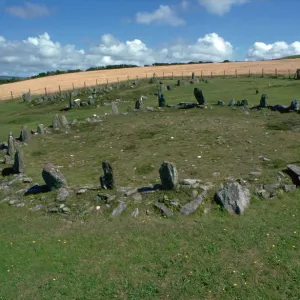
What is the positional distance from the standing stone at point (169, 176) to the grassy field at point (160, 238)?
1.11ft

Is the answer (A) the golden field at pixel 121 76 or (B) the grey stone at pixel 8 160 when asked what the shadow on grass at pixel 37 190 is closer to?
(B) the grey stone at pixel 8 160

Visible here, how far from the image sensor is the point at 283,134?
886 inches

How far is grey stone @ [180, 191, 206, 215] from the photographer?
13312 millimetres

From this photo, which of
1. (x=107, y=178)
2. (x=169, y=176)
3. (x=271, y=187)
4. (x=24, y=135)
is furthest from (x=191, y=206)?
(x=24, y=135)

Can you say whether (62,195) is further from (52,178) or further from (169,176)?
(169,176)

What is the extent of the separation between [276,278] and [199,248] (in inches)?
91.8

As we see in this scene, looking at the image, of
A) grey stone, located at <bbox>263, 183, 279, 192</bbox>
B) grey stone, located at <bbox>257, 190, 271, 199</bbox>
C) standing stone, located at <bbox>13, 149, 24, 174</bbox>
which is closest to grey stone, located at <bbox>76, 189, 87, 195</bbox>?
standing stone, located at <bbox>13, 149, 24, 174</bbox>

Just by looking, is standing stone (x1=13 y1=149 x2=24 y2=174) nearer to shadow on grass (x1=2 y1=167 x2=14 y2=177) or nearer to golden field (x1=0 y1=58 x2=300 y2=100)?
shadow on grass (x1=2 y1=167 x2=14 y2=177)

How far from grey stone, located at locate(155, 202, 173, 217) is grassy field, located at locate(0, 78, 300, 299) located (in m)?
0.25

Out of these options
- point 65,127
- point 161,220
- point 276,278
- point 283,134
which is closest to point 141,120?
point 65,127

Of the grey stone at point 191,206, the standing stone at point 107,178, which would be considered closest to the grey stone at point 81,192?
the standing stone at point 107,178

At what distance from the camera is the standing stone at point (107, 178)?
15008mm

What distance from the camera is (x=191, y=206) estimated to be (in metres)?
13.5

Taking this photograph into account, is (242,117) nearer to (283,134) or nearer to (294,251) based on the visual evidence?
(283,134)
